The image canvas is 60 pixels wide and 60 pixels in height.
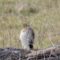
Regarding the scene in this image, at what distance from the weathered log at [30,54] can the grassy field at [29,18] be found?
16.6ft

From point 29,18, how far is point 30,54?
9650mm

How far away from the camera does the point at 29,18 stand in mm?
16359

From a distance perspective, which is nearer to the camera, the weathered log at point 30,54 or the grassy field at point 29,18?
the weathered log at point 30,54

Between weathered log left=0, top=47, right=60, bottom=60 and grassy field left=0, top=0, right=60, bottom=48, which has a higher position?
grassy field left=0, top=0, right=60, bottom=48

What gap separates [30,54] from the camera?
6.76 m

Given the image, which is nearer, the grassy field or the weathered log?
the weathered log

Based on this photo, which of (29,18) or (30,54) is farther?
(29,18)

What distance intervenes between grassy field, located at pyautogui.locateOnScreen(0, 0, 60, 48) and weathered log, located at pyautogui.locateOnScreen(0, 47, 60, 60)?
5.05 metres

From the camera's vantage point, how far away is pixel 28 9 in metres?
18.5

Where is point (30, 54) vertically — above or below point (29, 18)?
below

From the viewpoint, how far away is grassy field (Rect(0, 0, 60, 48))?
13.0 metres

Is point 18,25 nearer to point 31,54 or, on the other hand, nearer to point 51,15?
point 51,15

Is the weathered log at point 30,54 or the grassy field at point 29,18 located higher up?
the grassy field at point 29,18

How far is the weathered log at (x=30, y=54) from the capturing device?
22.0 feet
